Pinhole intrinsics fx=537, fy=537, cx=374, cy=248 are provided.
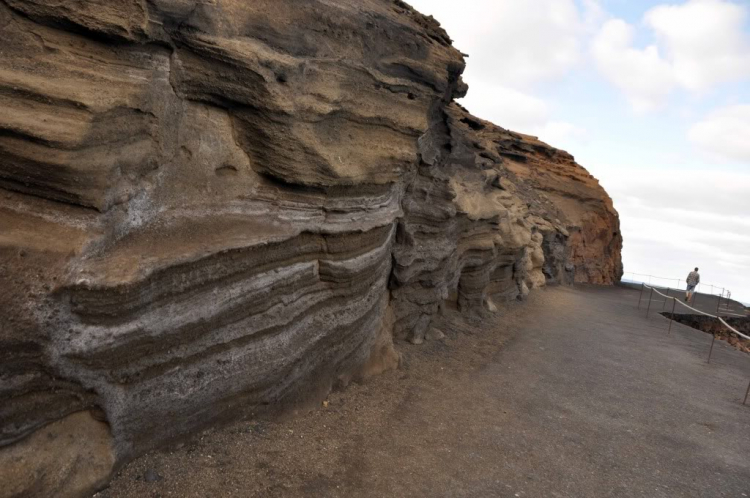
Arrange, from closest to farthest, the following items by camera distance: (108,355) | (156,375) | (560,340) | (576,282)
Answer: (108,355) → (156,375) → (560,340) → (576,282)

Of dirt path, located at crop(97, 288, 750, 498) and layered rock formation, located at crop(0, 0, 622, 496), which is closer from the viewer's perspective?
layered rock formation, located at crop(0, 0, 622, 496)

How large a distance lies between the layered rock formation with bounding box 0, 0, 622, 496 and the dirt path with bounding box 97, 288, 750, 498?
1.43 ft

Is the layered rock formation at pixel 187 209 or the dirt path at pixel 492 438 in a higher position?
the layered rock formation at pixel 187 209

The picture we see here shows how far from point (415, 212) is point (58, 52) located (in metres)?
6.78

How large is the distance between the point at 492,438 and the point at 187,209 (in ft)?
14.8

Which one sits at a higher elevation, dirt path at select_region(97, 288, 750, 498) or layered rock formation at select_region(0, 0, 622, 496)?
layered rock formation at select_region(0, 0, 622, 496)

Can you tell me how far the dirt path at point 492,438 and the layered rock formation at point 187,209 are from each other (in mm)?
437

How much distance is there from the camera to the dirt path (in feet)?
16.8

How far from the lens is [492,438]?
21.9 ft

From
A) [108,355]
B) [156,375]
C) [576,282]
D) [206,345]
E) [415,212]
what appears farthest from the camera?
[576,282]

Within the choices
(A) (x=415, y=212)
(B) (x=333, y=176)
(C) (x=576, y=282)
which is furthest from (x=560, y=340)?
(C) (x=576, y=282)

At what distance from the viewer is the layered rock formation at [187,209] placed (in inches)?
162

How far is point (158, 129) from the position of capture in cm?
514

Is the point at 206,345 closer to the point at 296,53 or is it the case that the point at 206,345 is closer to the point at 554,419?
the point at 296,53
